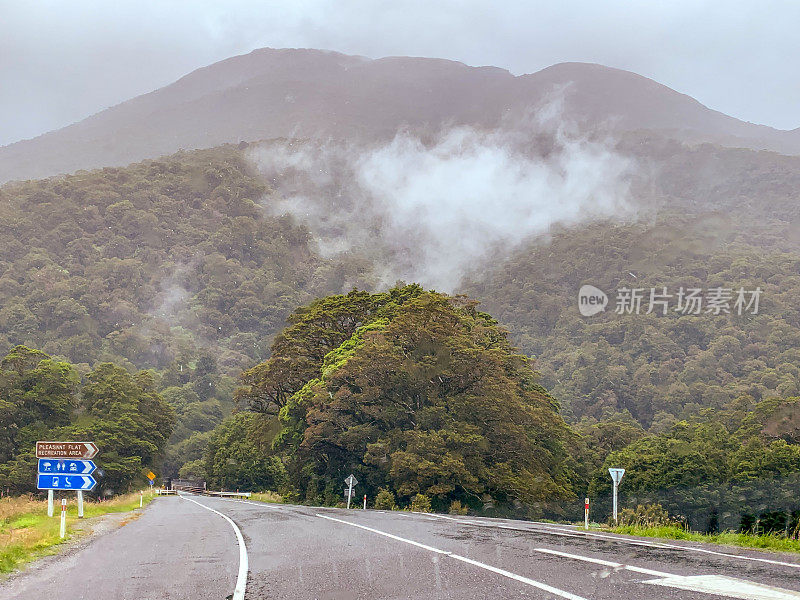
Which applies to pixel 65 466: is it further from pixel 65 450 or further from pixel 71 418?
pixel 71 418

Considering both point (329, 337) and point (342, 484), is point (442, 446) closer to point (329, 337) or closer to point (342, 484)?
point (342, 484)

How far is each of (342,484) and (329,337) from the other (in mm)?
11063

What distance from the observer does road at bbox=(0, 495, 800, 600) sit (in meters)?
7.83

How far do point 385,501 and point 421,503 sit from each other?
3.36 metres

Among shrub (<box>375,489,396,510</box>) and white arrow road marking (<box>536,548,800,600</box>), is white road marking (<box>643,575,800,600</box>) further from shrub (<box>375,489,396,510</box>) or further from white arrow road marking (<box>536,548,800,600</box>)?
shrub (<box>375,489,396,510</box>)

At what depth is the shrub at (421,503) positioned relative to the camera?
37.0 m

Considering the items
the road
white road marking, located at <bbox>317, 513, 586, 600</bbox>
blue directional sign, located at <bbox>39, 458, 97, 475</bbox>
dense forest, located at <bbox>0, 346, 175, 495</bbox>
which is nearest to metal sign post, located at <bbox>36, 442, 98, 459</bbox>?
blue directional sign, located at <bbox>39, 458, 97, 475</bbox>

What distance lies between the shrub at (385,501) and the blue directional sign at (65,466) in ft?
74.1

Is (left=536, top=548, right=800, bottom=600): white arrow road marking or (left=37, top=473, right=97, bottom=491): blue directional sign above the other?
(left=536, top=548, right=800, bottom=600): white arrow road marking

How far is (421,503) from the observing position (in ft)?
122

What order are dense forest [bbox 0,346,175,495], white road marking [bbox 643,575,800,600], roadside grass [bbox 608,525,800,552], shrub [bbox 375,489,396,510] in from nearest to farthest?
white road marking [bbox 643,575,800,600]
roadside grass [bbox 608,525,800,552]
shrub [bbox 375,489,396,510]
dense forest [bbox 0,346,175,495]

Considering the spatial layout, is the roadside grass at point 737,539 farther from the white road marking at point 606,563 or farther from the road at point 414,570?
the white road marking at point 606,563

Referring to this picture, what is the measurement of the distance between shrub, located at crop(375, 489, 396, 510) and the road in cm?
2497

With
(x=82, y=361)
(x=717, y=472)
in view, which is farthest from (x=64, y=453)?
(x=82, y=361)
